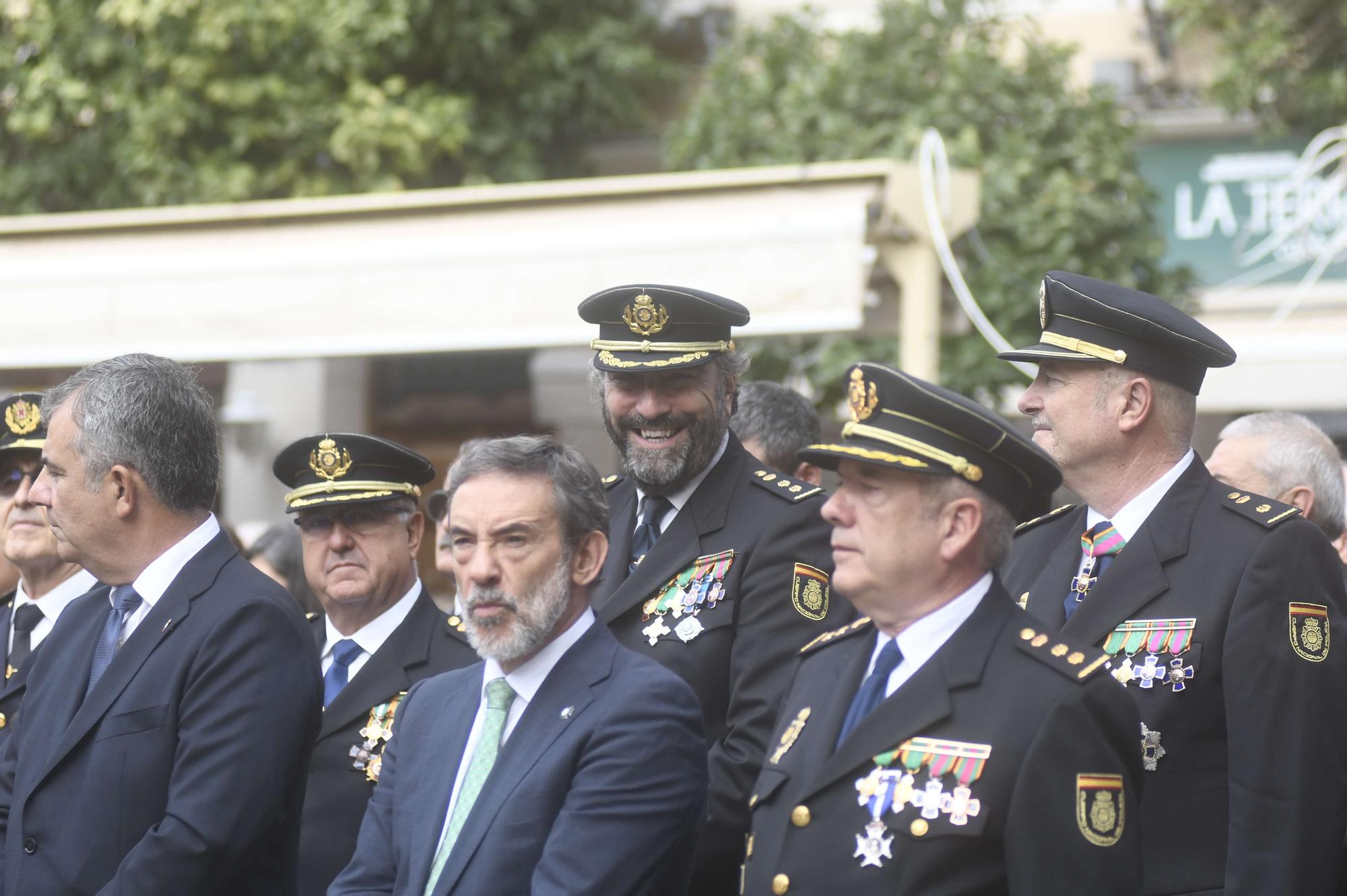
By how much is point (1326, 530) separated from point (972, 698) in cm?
229

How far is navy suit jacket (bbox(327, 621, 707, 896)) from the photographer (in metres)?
3.02

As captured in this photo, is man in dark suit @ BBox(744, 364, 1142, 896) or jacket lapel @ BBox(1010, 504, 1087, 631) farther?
jacket lapel @ BBox(1010, 504, 1087, 631)

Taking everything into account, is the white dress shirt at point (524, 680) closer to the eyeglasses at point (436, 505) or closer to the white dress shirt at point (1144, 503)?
the white dress shirt at point (1144, 503)

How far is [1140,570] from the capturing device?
3420mm

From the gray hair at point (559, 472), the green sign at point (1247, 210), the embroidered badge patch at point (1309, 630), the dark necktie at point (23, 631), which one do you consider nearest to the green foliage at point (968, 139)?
the green sign at point (1247, 210)

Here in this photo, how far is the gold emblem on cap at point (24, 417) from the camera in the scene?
4887mm

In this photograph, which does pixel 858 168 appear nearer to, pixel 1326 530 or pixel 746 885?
pixel 1326 530

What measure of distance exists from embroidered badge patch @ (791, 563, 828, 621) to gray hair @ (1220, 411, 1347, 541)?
151cm

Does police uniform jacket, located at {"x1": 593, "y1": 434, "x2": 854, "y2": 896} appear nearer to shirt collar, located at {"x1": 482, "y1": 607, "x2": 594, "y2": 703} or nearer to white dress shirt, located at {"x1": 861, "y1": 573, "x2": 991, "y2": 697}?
shirt collar, located at {"x1": 482, "y1": 607, "x2": 594, "y2": 703}

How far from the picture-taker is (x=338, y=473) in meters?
4.58

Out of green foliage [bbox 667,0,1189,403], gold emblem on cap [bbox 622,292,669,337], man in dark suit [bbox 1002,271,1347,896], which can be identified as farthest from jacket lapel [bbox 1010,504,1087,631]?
green foliage [bbox 667,0,1189,403]

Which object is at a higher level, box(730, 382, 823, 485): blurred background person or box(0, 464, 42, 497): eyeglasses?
box(730, 382, 823, 485): blurred background person

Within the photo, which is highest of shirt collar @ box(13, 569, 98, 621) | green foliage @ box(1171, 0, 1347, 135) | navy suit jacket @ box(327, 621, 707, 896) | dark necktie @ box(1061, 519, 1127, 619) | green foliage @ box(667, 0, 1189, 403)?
green foliage @ box(1171, 0, 1347, 135)

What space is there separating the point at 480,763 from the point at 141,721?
28.8 inches
